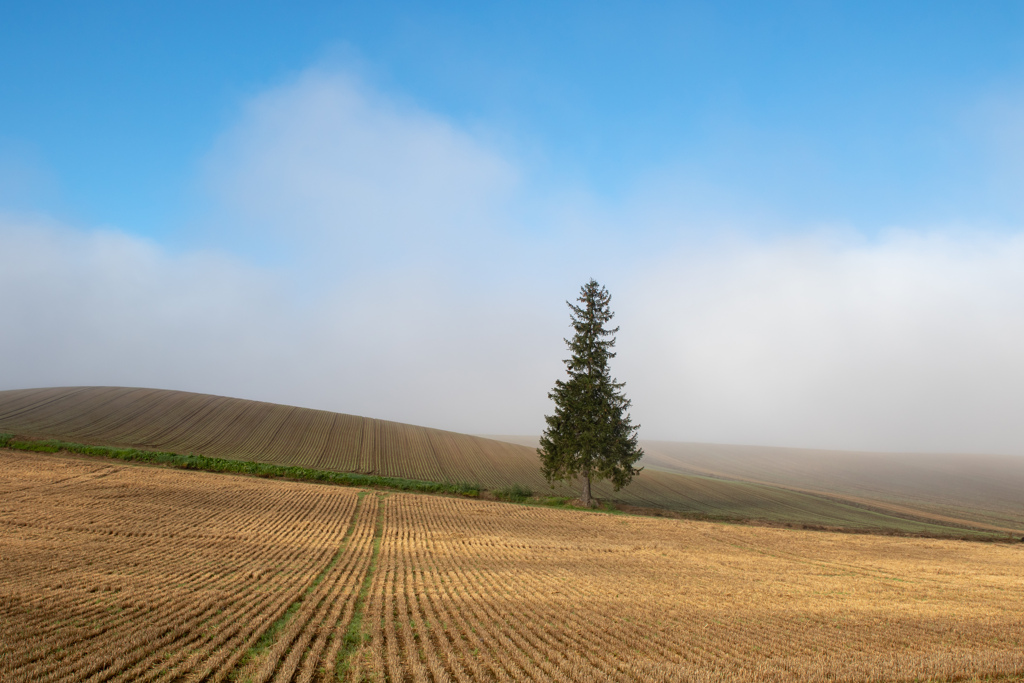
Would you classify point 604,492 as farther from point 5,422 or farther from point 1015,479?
point 1015,479

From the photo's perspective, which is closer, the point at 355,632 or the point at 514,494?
the point at 355,632

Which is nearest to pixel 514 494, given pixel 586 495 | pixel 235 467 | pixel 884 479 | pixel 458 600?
pixel 586 495

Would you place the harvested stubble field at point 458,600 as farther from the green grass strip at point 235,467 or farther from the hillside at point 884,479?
the hillside at point 884,479

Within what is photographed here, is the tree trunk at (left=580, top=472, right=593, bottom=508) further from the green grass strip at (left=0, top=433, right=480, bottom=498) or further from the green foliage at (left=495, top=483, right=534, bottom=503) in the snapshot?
the green grass strip at (left=0, top=433, right=480, bottom=498)

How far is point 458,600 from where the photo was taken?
47.9ft

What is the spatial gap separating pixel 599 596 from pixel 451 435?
64.8 m

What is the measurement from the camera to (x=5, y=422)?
49.7 meters

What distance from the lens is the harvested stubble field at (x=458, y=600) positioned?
9914 millimetres

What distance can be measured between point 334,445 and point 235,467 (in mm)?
15794

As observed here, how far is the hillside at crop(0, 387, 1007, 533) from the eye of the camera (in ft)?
157

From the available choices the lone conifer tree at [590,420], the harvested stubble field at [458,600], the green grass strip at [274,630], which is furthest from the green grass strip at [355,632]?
the lone conifer tree at [590,420]

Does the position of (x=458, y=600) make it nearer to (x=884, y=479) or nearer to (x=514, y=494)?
(x=514, y=494)

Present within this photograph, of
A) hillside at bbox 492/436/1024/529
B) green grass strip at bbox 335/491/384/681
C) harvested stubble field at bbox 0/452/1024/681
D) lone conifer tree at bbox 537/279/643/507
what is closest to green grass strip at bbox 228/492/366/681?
harvested stubble field at bbox 0/452/1024/681

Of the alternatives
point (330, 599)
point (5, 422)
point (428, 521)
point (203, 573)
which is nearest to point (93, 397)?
point (5, 422)
